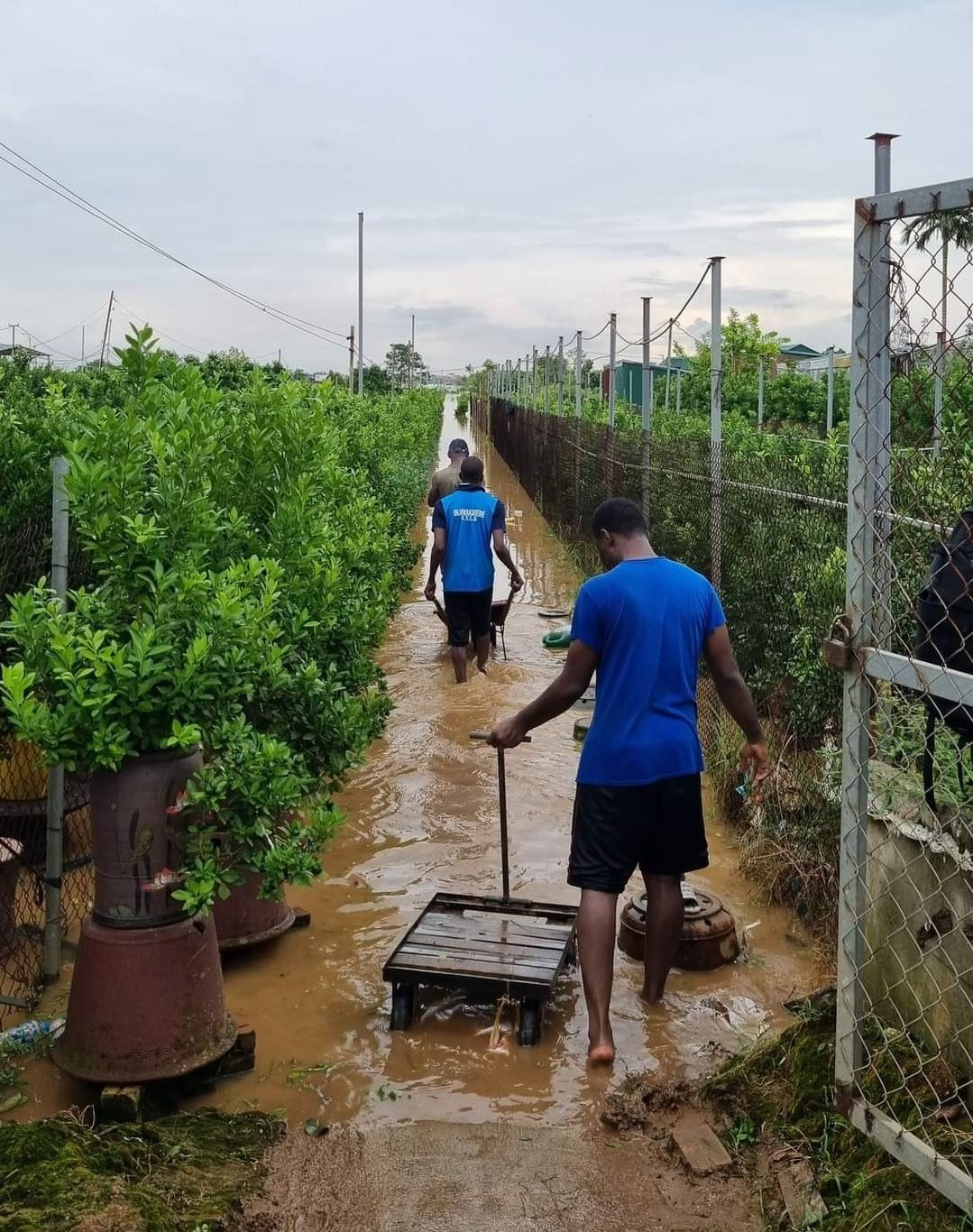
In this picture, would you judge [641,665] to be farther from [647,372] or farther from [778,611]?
[647,372]

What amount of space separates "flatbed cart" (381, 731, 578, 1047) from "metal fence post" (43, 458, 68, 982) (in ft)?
4.39

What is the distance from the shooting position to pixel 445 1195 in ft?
11.7

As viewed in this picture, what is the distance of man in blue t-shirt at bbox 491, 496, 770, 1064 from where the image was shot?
14.0 feet

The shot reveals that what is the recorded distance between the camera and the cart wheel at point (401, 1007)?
4566mm

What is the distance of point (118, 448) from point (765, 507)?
397cm

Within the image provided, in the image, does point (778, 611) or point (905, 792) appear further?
point (778, 611)

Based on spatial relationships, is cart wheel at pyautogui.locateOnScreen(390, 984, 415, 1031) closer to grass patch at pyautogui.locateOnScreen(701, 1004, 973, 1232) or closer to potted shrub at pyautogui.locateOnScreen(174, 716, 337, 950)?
potted shrub at pyautogui.locateOnScreen(174, 716, 337, 950)

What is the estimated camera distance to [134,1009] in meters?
3.98

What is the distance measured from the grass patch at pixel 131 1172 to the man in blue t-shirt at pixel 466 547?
5969 mm

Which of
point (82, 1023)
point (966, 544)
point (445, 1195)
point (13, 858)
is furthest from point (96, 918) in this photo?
point (966, 544)

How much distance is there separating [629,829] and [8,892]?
8.55 ft

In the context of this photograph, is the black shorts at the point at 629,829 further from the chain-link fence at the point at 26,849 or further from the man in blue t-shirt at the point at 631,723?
the chain-link fence at the point at 26,849

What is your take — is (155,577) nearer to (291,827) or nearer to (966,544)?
(291,827)

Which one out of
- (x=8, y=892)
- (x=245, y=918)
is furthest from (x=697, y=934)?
(x=8, y=892)
